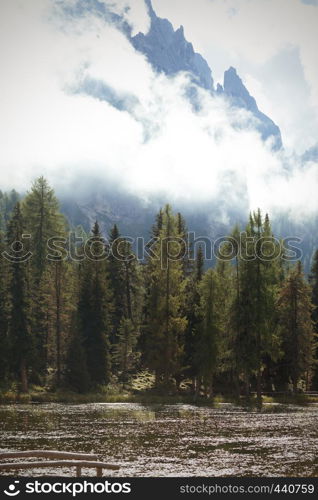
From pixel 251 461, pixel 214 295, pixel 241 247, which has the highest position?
pixel 241 247

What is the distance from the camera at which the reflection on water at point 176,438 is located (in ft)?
66.3

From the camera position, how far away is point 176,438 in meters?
27.6

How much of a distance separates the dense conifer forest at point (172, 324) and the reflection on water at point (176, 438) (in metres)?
13.3

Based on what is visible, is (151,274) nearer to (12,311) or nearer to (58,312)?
(58,312)

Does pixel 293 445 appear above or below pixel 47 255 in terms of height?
below

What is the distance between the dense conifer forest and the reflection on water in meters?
13.3

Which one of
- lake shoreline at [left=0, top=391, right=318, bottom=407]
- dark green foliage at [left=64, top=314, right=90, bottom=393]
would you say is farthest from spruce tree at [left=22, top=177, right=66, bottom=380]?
lake shoreline at [left=0, top=391, right=318, bottom=407]

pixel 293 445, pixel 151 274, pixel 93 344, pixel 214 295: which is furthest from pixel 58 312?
pixel 293 445
